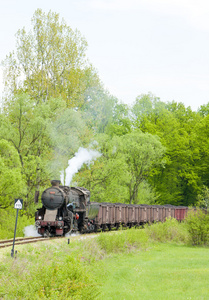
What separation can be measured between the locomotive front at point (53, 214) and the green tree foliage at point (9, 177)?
4189mm

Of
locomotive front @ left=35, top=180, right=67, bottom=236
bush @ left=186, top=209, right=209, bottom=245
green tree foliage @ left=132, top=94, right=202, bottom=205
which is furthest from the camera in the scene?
green tree foliage @ left=132, top=94, right=202, bottom=205

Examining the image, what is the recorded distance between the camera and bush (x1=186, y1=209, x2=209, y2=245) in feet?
91.7

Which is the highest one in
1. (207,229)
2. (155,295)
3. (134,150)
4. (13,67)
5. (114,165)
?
(13,67)

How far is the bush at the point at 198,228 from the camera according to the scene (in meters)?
27.9

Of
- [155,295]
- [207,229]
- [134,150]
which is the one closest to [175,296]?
[155,295]

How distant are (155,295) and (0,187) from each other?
16721 millimetres

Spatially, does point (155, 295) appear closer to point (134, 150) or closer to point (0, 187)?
point (0, 187)

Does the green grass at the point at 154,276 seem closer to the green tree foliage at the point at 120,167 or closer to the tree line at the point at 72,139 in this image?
the tree line at the point at 72,139

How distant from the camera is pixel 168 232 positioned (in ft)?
94.5

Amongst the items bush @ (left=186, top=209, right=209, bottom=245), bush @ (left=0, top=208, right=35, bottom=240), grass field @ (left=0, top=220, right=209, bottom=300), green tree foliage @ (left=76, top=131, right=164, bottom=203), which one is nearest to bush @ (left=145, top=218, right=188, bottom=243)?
bush @ (left=186, top=209, right=209, bottom=245)

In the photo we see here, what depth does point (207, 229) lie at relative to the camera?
2791 cm

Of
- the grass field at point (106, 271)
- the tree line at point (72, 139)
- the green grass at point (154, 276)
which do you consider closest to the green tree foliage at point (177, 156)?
the tree line at point (72, 139)

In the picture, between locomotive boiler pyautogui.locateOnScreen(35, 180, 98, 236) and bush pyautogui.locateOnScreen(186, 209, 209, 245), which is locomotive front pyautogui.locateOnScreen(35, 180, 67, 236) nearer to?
locomotive boiler pyautogui.locateOnScreen(35, 180, 98, 236)

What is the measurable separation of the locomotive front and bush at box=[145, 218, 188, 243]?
7210 mm
